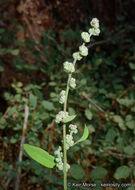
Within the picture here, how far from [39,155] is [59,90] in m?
0.97

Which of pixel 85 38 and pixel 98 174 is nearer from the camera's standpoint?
pixel 85 38

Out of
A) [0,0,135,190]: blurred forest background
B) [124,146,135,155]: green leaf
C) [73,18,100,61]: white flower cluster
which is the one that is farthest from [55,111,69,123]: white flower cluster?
[124,146,135,155]: green leaf

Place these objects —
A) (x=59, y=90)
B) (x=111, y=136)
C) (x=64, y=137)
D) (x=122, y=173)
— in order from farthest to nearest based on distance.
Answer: (x=59, y=90), (x=111, y=136), (x=122, y=173), (x=64, y=137)

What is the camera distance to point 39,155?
59cm

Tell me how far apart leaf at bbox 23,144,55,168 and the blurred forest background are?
0.88 ft

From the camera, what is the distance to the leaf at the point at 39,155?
1.91ft

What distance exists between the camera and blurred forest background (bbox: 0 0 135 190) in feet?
4.02

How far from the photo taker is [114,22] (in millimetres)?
2430

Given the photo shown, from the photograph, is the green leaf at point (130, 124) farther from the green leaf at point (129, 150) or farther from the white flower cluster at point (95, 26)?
the white flower cluster at point (95, 26)

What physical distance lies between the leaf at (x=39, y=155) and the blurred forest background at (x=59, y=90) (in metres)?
0.27

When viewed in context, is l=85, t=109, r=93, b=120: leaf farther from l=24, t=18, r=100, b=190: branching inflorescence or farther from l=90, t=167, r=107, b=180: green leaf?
l=24, t=18, r=100, b=190: branching inflorescence

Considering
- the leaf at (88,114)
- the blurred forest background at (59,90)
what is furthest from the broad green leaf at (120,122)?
the leaf at (88,114)

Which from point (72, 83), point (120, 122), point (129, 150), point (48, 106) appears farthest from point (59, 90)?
point (72, 83)

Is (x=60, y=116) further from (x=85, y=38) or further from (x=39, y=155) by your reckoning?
(x=85, y=38)
